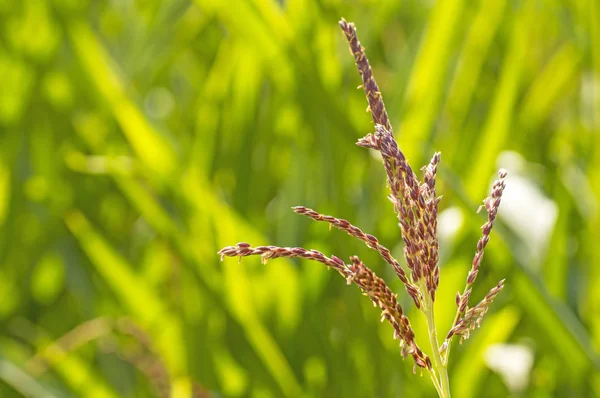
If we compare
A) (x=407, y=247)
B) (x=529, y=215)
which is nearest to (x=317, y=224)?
(x=529, y=215)

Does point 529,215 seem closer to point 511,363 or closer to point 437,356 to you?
point 511,363

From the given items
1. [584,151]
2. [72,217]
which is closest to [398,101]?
[584,151]

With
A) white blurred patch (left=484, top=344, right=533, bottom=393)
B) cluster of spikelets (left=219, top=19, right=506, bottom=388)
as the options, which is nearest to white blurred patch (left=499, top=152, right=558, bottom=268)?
white blurred patch (left=484, top=344, right=533, bottom=393)

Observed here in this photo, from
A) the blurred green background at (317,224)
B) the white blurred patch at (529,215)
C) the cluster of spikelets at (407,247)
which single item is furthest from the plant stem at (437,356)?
the white blurred patch at (529,215)

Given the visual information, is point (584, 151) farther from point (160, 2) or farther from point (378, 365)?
point (160, 2)

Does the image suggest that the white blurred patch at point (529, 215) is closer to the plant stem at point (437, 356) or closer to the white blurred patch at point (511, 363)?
the white blurred patch at point (511, 363)

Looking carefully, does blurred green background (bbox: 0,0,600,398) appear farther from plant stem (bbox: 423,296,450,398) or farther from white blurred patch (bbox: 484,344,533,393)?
plant stem (bbox: 423,296,450,398)
